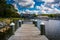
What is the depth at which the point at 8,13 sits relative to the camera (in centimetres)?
7631

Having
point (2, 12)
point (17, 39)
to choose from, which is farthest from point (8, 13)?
point (17, 39)

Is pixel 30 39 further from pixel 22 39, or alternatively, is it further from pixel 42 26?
pixel 42 26

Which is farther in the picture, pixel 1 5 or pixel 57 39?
pixel 1 5

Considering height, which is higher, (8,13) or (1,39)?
(1,39)

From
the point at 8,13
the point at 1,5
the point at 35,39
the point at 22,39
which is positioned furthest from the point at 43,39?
the point at 8,13

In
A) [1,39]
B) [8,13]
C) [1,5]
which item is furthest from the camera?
[8,13]

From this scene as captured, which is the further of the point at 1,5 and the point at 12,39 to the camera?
the point at 1,5

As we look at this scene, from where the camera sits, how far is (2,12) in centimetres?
6738

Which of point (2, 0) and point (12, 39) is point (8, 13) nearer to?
point (2, 0)

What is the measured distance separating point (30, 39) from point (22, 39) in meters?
0.63

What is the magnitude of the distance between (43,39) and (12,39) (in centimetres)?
239

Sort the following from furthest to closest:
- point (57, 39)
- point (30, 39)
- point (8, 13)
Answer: point (8, 13) → point (57, 39) → point (30, 39)

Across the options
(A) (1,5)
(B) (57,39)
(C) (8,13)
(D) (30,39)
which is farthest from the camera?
(C) (8,13)

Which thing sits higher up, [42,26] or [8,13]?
[42,26]
